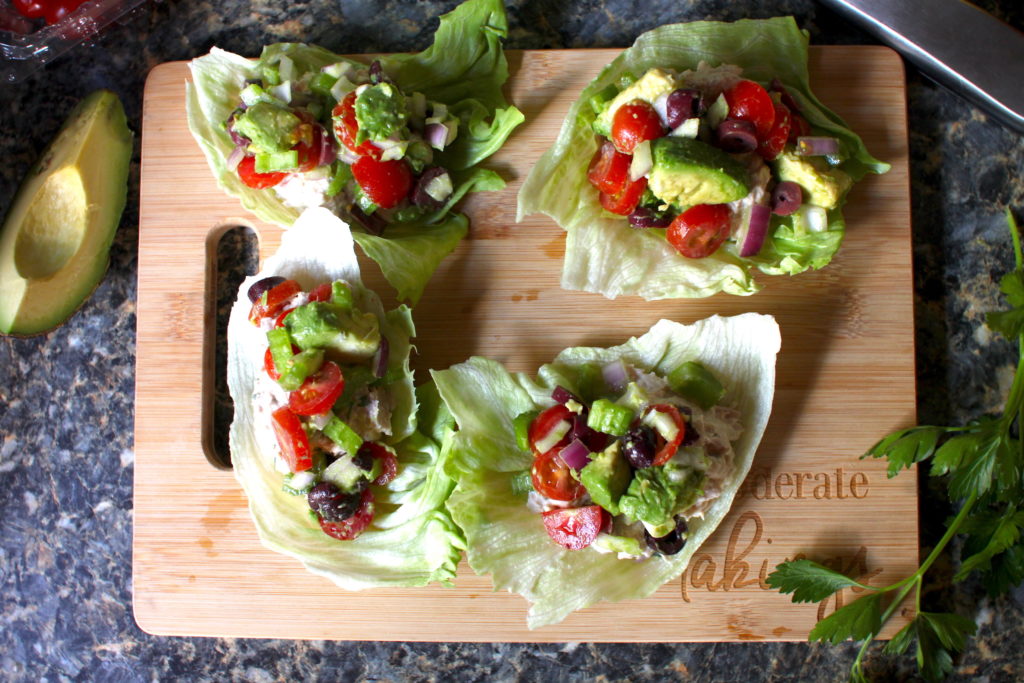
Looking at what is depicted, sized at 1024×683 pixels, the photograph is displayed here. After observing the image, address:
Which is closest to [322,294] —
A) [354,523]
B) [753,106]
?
[354,523]

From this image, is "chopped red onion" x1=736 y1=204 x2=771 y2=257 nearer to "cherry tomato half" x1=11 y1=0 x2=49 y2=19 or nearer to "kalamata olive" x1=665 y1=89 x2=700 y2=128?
"kalamata olive" x1=665 y1=89 x2=700 y2=128

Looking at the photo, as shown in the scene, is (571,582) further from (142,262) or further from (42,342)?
(42,342)

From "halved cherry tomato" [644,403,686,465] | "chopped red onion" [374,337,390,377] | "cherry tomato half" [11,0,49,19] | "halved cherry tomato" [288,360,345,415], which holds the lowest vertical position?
"halved cherry tomato" [644,403,686,465]

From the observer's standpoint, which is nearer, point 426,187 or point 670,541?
point 670,541

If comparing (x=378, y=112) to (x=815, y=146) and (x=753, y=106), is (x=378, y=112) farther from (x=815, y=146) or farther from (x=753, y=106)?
(x=815, y=146)

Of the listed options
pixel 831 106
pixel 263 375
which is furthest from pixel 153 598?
pixel 831 106

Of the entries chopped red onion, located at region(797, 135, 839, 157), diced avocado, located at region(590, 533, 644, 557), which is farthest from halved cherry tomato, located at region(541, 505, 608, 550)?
chopped red onion, located at region(797, 135, 839, 157)
